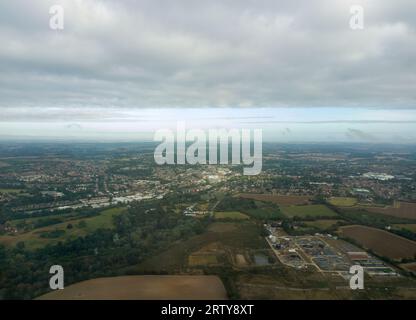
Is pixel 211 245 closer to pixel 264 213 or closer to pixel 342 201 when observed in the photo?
pixel 264 213

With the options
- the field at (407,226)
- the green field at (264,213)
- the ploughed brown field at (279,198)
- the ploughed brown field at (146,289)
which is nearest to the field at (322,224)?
the green field at (264,213)

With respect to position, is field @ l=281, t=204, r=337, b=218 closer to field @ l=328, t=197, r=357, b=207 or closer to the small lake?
field @ l=328, t=197, r=357, b=207

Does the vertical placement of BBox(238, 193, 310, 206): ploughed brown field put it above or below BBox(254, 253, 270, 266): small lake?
above

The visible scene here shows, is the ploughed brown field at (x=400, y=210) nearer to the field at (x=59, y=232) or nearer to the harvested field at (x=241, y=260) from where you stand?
the harvested field at (x=241, y=260)

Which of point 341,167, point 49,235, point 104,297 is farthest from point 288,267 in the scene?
point 341,167
